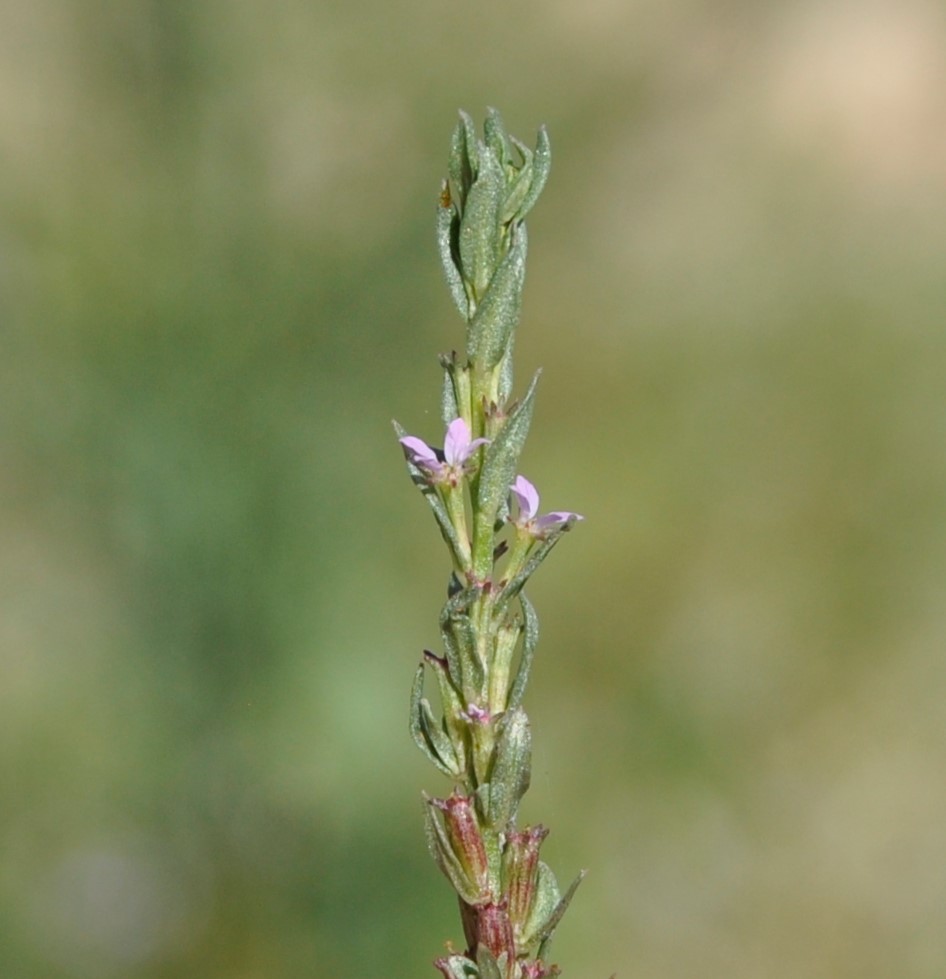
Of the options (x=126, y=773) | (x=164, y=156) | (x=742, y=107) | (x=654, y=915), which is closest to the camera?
(x=126, y=773)

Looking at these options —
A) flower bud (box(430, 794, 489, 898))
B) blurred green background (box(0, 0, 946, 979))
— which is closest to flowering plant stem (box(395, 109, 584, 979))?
flower bud (box(430, 794, 489, 898))

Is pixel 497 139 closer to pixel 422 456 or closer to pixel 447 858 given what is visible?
pixel 422 456

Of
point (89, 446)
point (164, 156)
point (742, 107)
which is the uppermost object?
point (742, 107)

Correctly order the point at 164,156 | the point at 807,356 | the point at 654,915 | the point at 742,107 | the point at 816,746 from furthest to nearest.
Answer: the point at 742,107 < the point at 807,356 < the point at 816,746 < the point at 654,915 < the point at 164,156

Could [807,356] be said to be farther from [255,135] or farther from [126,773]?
[126,773]

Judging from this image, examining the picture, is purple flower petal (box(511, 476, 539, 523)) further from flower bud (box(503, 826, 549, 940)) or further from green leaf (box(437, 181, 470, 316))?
flower bud (box(503, 826, 549, 940))

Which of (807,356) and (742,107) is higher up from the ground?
(742,107)

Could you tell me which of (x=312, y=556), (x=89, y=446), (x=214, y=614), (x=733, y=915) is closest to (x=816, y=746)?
(x=733, y=915)

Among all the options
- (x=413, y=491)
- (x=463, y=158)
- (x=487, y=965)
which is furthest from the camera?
(x=413, y=491)

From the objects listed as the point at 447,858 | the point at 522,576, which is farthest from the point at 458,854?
the point at 522,576
